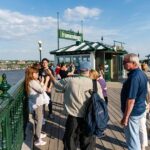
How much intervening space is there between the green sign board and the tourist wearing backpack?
59.7 feet

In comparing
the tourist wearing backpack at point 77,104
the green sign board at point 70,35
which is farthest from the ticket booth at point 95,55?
the tourist wearing backpack at point 77,104

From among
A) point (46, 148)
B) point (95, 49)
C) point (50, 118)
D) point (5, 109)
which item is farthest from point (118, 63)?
point (5, 109)

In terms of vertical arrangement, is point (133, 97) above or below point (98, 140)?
above

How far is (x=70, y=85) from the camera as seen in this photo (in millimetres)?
4551

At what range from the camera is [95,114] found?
4.36 meters

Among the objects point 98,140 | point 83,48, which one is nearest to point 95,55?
point 83,48

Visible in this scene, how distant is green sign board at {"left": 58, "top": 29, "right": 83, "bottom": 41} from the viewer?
2285cm

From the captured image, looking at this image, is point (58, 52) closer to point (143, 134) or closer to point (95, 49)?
point (95, 49)

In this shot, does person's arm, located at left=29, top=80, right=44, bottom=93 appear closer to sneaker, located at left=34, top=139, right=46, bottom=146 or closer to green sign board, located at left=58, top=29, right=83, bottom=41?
sneaker, located at left=34, top=139, right=46, bottom=146

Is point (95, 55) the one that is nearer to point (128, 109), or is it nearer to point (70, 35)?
point (70, 35)

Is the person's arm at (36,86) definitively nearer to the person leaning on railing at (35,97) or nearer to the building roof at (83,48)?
the person leaning on railing at (35,97)

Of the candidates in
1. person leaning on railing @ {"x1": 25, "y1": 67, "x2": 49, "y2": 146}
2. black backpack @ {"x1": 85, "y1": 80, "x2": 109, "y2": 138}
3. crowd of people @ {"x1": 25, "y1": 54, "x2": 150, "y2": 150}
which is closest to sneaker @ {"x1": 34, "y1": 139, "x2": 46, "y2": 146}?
person leaning on railing @ {"x1": 25, "y1": 67, "x2": 49, "y2": 146}

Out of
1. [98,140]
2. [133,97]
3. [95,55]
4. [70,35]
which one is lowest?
[98,140]

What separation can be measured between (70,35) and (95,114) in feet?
64.6
